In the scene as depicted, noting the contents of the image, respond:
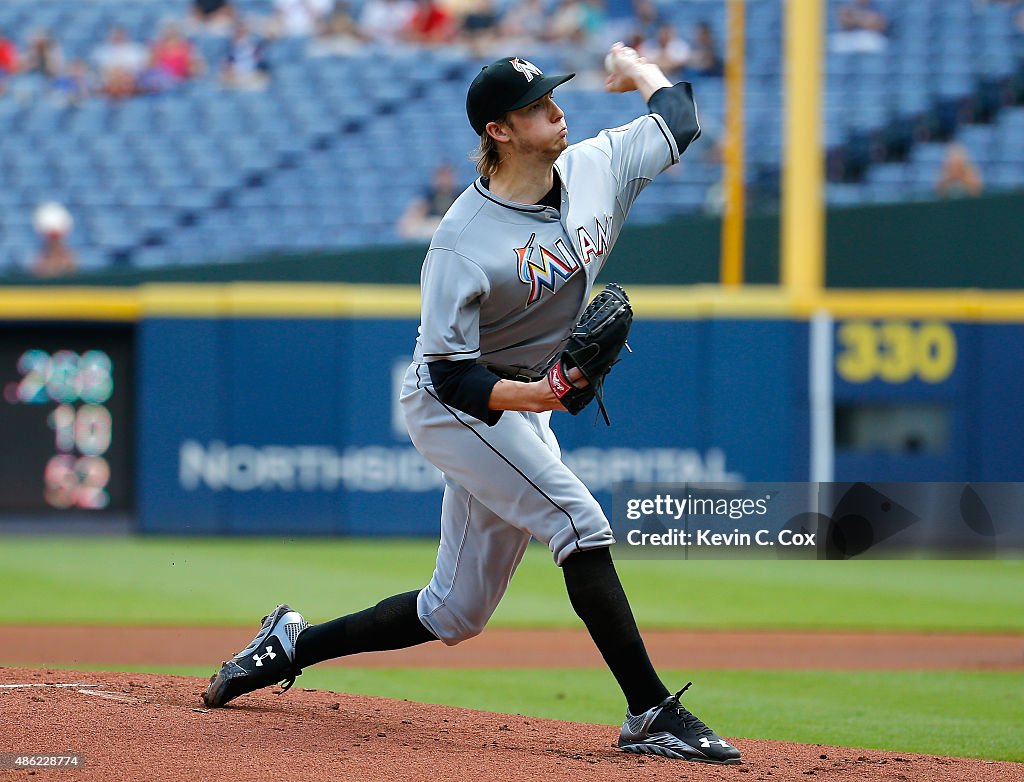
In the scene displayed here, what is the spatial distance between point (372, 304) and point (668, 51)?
14.5 ft

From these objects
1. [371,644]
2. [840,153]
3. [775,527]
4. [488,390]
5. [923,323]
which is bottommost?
[371,644]

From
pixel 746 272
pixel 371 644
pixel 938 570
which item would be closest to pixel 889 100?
pixel 746 272

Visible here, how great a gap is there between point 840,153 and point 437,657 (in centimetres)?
826

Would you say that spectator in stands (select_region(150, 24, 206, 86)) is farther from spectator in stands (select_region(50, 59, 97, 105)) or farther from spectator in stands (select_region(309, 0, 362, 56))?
spectator in stands (select_region(309, 0, 362, 56))

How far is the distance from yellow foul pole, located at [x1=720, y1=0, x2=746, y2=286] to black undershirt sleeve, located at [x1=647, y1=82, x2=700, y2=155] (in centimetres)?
775

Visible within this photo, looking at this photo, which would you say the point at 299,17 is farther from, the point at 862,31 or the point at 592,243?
the point at 592,243

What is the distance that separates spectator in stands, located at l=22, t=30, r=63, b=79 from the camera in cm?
1445

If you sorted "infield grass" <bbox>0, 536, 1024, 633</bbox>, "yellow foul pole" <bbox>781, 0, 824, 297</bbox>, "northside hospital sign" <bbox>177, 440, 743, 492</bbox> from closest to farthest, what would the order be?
"infield grass" <bbox>0, 536, 1024, 633</bbox> → "northside hospital sign" <bbox>177, 440, 743, 492</bbox> → "yellow foul pole" <bbox>781, 0, 824, 297</bbox>

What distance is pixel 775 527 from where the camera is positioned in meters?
4.36

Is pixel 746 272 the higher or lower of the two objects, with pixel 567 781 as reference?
higher

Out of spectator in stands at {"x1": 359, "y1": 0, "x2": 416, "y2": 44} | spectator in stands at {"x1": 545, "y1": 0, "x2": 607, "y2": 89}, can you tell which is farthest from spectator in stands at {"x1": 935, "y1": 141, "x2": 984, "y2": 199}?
spectator in stands at {"x1": 359, "y1": 0, "x2": 416, "y2": 44}

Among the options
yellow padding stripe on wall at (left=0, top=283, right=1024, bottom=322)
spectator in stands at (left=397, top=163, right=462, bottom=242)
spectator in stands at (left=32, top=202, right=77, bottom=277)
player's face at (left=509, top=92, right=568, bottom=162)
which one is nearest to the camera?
player's face at (left=509, top=92, right=568, bottom=162)

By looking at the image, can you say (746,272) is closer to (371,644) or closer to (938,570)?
(938,570)

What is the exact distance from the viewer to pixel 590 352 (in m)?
3.25
